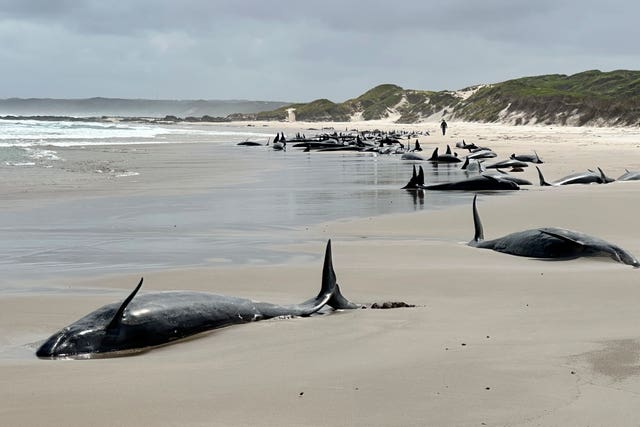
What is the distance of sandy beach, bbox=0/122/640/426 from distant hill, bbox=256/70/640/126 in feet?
156

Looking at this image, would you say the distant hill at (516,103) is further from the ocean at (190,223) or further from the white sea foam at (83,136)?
the ocean at (190,223)

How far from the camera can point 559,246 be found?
7266 mm

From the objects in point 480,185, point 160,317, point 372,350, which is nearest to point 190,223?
point 160,317

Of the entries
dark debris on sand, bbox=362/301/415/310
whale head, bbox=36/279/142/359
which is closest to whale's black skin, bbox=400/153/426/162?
dark debris on sand, bbox=362/301/415/310

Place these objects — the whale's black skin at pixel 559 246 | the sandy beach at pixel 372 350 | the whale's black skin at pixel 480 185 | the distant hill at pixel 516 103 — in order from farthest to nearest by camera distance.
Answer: the distant hill at pixel 516 103
the whale's black skin at pixel 480 185
the whale's black skin at pixel 559 246
the sandy beach at pixel 372 350

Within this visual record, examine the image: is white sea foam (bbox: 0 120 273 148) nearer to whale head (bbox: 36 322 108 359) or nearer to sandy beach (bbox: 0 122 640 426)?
sandy beach (bbox: 0 122 640 426)

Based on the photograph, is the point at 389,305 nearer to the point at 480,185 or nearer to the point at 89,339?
the point at 89,339

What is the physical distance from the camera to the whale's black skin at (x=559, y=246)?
23.1ft

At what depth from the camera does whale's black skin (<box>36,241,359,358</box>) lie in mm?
4523

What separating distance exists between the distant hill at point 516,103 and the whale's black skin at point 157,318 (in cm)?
4917

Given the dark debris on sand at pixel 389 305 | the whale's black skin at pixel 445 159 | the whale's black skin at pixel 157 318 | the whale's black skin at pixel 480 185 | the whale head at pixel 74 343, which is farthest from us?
the whale's black skin at pixel 445 159

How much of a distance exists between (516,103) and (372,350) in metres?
72.3

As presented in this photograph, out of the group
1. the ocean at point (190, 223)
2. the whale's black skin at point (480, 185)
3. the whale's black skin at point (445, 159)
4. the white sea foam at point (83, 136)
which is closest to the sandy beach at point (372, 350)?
the ocean at point (190, 223)

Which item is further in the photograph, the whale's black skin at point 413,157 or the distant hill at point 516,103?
the distant hill at point 516,103
